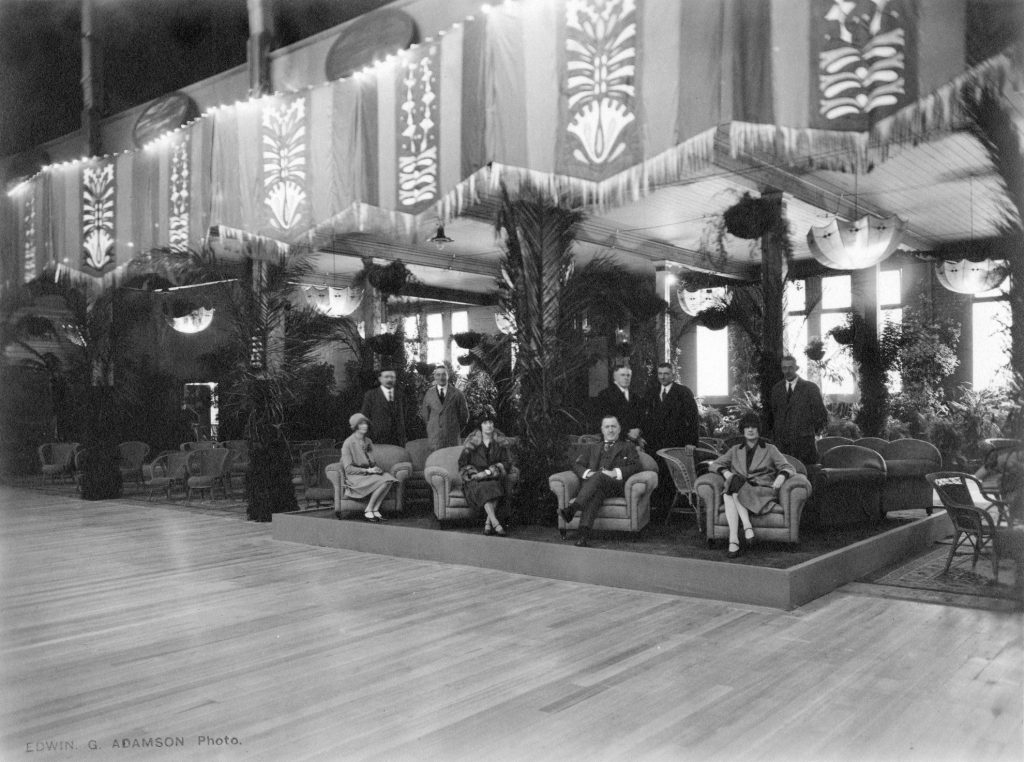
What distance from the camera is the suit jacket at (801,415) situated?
732 cm

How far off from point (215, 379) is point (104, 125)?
5442mm

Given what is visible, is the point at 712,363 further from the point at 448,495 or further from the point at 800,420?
the point at 448,495

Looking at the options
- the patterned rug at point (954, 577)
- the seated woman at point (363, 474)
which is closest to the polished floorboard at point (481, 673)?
the patterned rug at point (954, 577)

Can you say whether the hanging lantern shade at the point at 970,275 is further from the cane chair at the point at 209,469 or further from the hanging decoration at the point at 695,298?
the cane chair at the point at 209,469

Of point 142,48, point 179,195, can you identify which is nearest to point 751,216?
point 179,195

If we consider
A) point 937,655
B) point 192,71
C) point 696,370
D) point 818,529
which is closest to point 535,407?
point 818,529

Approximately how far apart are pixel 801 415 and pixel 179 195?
295 inches

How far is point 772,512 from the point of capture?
5.84 meters

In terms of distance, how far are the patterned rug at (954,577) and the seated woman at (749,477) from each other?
94 cm

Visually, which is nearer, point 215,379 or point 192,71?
point 192,71

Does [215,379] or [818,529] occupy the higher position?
[215,379]

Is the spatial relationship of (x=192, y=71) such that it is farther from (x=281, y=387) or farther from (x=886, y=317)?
(x=886, y=317)

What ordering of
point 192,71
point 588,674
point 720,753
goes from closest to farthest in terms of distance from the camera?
point 720,753
point 588,674
point 192,71

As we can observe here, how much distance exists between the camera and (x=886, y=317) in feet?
55.3
